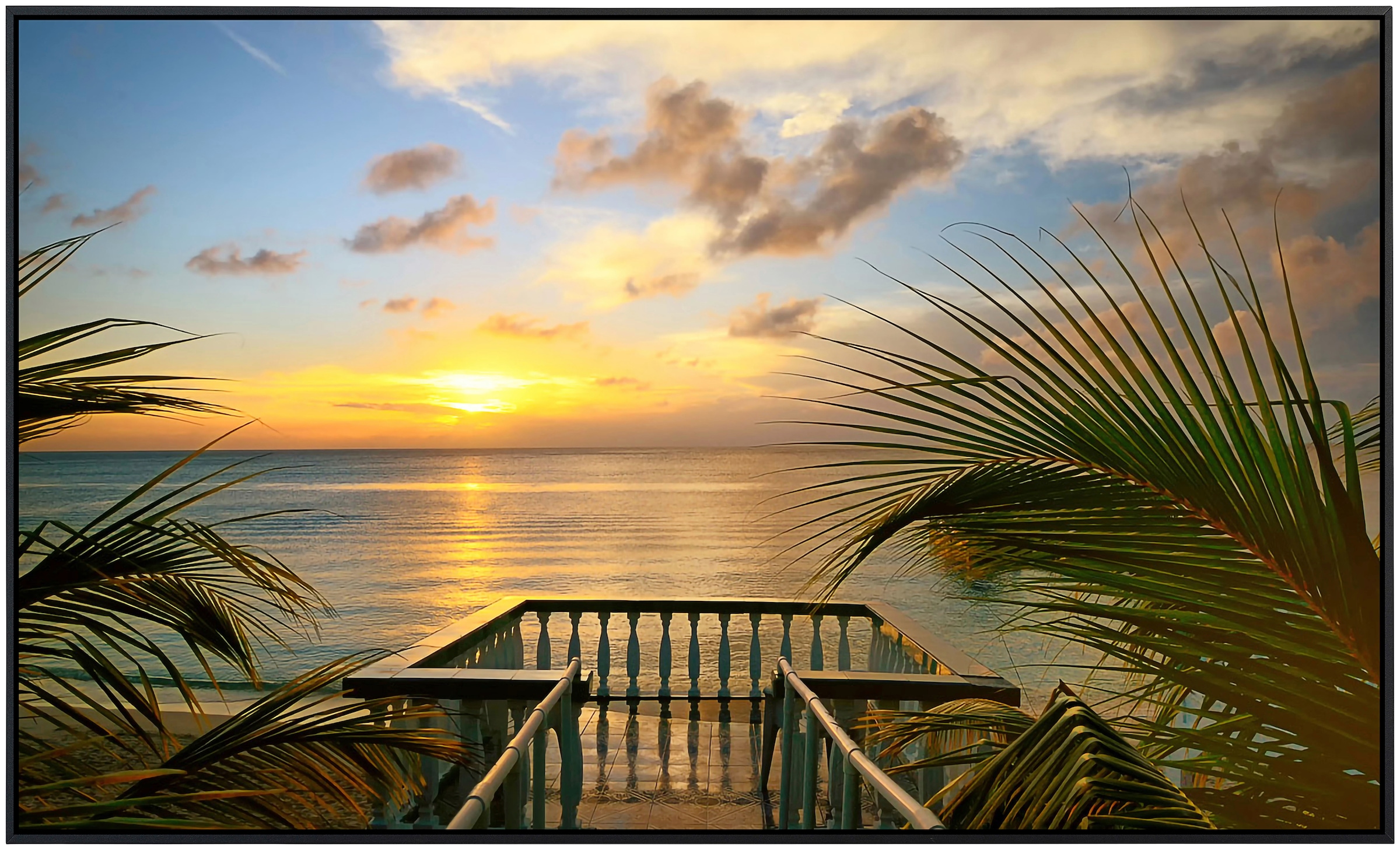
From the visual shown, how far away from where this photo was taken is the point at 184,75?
252 centimetres

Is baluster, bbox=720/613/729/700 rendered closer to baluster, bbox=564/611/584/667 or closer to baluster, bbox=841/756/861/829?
baluster, bbox=564/611/584/667

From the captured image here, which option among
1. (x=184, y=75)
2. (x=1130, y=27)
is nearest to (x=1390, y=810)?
(x=1130, y=27)

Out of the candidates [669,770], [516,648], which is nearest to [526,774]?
[669,770]

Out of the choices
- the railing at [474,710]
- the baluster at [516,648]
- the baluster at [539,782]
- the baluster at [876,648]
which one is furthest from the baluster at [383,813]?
the baluster at [876,648]

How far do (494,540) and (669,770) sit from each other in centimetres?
1595

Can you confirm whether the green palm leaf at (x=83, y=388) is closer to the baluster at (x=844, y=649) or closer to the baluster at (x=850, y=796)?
the baluster at (x=850, y=796)

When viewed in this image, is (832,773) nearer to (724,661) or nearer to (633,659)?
(724,661)

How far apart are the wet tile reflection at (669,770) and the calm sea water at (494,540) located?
0.98m

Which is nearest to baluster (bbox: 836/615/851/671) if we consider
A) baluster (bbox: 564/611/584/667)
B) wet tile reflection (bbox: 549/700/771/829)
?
wet tile reflection (bbox: 549/700/771/829)

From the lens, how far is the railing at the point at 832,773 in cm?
119

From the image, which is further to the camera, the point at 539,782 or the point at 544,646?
the point at 544,646

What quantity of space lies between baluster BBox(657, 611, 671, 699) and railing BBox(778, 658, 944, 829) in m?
1.09

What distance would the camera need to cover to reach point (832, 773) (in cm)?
181

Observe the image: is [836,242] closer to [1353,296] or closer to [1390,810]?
[1353,296]
